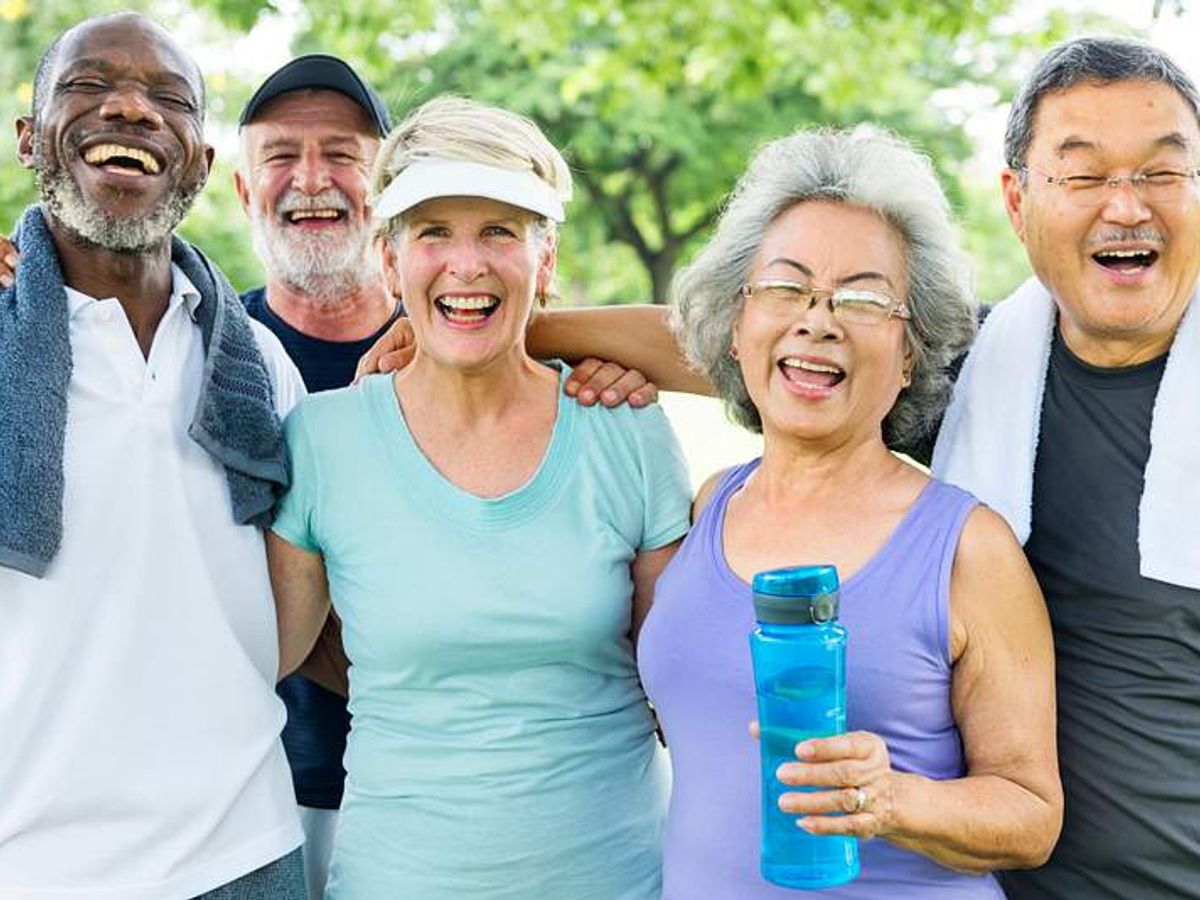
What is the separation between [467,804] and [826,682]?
822 millimetres

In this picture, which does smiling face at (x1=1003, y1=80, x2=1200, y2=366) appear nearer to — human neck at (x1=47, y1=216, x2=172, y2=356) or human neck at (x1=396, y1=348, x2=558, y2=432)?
human neck at (x1=396, y1=348, x2=558, y2=432)

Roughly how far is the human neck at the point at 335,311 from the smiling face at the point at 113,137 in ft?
3.18

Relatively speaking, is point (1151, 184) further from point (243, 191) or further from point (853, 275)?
point (243, 191)

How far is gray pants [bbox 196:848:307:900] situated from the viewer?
2492 mm

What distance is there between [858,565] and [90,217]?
150 centimetres

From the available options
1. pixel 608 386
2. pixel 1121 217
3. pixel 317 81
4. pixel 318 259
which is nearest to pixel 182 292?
pixel 608 386

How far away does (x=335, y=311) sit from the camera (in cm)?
363

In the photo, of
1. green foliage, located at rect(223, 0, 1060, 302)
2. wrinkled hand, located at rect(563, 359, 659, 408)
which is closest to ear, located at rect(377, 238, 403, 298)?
wrinkled hand, located at rect(563, 359, 659, 408)

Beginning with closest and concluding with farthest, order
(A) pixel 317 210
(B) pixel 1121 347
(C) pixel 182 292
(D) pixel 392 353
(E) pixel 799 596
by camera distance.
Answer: (E) pixel 799 596
(B) pixel 1121 347
(C) pixel 182 292
(D) pixel 392 353
(A) pixel 317 210

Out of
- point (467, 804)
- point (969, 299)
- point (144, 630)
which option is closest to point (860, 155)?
point (969, 299)

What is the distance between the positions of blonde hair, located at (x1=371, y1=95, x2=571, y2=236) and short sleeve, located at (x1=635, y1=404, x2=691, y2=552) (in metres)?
0.45

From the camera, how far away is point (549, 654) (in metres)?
2.55

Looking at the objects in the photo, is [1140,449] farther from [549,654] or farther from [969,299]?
[549,654]

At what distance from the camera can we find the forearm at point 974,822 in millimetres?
2055
